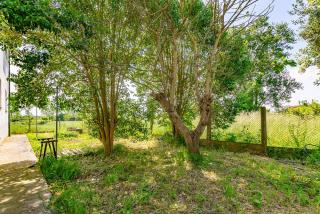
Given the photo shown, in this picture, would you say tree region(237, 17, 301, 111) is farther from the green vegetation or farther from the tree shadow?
the tree shadow

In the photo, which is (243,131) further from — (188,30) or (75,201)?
(75,201)

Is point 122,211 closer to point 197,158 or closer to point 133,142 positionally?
point 197,158

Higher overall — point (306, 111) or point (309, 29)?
point (309, 29)

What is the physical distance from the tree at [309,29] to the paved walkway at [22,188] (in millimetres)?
12781

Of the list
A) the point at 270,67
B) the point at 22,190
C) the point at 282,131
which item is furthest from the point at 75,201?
the point at 270,67

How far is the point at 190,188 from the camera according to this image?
164 inches

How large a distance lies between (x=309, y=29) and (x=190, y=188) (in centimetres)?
1147

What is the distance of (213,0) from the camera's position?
553 cm

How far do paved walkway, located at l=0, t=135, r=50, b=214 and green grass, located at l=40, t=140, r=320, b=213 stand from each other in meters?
0.20

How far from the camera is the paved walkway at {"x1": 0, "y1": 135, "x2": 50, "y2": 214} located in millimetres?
3568

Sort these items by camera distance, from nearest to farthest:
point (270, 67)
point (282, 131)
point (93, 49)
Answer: point (93, 49) < point (282, 131) < point (270, 67)

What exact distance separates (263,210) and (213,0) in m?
4.32

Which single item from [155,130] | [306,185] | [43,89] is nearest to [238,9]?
[306,185]

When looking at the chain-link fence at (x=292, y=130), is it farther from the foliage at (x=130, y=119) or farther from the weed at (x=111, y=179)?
the weed at (x=111, y=179)
